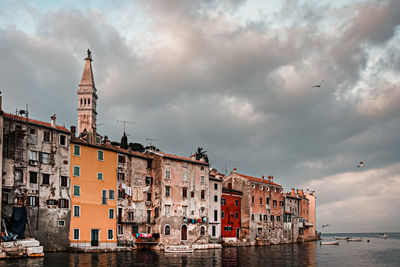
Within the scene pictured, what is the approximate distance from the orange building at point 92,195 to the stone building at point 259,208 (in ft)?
106

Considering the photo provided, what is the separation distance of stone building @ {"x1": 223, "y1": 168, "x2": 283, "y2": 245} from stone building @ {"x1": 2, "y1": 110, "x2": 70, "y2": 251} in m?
40.1

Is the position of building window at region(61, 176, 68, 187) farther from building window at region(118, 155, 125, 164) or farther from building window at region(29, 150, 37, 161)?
building window at region(118, 155, 125, 164)

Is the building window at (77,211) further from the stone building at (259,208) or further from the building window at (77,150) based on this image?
the stone building at (259,208)

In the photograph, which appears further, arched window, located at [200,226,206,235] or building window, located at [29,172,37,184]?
arched window, located at [200,226,206,235]

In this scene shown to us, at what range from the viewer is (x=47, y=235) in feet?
167

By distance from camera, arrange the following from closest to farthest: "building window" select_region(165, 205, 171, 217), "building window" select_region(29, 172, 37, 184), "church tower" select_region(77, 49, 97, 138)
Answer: "building window" select_region(29, 172, 37, 184) < "building window" select_region(165, 205, 171, 217) < "church tower" select_region(77, 49, 97, 138)

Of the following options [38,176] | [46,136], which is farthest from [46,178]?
[46,136]

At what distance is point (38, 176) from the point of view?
5153 cm

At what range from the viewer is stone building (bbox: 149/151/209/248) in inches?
2586

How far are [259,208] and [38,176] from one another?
4907cm

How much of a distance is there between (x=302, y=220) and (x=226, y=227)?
3629 centimetres

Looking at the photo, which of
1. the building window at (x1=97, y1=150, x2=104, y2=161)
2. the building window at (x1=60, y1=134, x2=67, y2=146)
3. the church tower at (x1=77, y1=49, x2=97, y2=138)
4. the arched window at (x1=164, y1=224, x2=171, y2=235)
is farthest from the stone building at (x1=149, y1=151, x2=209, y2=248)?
the church tower at (x1=77, y1=49, x2=97, y2=138)

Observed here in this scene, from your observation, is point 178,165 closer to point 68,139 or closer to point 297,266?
point 68,139

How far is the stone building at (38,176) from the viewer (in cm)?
4916
